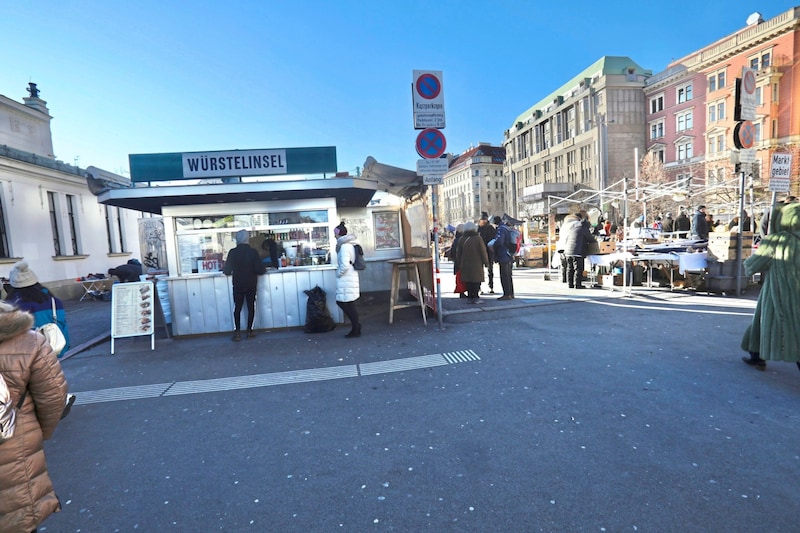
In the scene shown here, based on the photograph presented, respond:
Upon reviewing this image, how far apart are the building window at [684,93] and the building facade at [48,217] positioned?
2298 inches

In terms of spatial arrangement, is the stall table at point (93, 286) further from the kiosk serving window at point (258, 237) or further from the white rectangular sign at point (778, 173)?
the white rectangular sign at point (778, 173)

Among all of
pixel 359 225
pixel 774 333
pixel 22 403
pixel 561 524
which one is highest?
pixel 359 225

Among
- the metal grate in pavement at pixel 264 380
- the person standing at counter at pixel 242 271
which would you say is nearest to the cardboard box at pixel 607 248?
the metal grate in pavement at pixel 264 380

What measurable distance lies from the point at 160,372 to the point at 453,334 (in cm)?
421

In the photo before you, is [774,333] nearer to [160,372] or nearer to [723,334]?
[723,334]

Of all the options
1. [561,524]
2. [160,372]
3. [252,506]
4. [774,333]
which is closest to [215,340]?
[160,372]

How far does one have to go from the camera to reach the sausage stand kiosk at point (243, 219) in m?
6.55

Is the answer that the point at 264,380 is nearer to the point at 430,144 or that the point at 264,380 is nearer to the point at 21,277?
the point at 21,277

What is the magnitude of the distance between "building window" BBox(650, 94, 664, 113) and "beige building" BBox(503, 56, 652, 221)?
4.45ft

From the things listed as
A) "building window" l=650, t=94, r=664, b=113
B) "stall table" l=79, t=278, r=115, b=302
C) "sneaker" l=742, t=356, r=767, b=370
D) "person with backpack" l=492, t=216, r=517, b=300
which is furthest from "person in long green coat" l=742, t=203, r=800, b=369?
"building window" l=650, t=94, r=664, b=113

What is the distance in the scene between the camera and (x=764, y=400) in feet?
12.0

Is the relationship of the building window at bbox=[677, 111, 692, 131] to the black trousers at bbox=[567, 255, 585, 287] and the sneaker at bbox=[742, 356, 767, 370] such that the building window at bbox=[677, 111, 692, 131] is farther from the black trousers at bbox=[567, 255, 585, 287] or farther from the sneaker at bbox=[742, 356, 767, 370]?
the sneaker at bbox=[742, 356, 767, 370]

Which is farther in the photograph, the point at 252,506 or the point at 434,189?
the point at 434,189

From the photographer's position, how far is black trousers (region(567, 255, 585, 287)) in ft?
34.4
